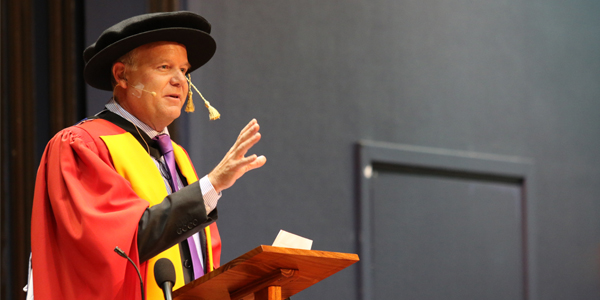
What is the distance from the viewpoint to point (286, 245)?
2090mm

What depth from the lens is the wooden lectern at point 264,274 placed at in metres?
1.91

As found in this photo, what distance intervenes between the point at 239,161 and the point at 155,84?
0.60m

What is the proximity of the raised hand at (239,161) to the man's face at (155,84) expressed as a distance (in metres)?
0.50

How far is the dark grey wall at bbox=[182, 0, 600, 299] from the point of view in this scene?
12.9 feet

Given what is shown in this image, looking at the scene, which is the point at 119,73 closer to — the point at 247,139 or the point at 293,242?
the point at 247,139

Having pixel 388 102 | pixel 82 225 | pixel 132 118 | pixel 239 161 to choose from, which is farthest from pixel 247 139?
pixel 388 102

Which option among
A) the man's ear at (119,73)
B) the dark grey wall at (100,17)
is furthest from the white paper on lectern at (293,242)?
the dark grey wall at (100,17)

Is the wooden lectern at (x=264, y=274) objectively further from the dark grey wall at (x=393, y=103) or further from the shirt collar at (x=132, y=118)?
the dark grey wall at (x=393, y=103)

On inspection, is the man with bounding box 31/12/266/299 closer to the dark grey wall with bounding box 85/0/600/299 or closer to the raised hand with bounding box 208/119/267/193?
the raised hand with bounding box 208/119/267/193

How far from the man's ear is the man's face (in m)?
0.02

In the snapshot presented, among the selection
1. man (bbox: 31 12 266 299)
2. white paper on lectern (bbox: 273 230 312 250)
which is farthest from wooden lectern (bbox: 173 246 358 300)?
man (bbox: 31 12 266 299)

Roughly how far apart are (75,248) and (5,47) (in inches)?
66.4

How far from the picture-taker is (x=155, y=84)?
2.51 meters

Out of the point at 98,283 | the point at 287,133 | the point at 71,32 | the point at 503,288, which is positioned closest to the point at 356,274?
the point at 287,133
